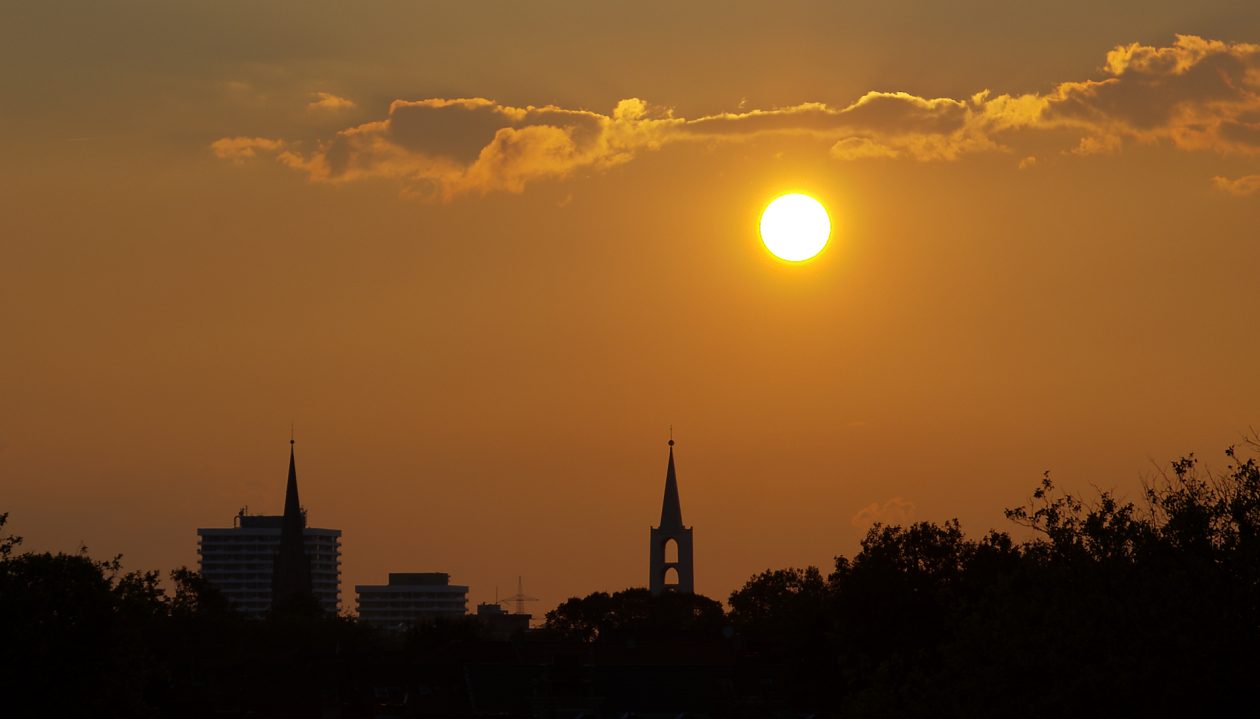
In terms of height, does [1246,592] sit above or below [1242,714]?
above

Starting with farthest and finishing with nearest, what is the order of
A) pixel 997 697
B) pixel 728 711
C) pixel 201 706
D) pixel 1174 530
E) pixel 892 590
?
pixel 728 711 → pixel 201 706 → pixel 892 590 → pixel 997 697 → pixel 1174 530

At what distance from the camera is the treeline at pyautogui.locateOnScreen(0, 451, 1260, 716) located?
144 feet

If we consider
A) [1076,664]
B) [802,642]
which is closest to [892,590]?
[802,642]

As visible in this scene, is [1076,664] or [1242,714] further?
[1076,664]

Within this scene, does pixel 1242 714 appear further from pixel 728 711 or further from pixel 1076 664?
pixel 728 711

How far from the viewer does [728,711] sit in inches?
4567

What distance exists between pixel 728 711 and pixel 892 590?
1485 inches

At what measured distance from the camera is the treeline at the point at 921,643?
43875mm

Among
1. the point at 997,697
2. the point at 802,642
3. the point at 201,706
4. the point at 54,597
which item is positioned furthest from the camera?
the point at 201,706

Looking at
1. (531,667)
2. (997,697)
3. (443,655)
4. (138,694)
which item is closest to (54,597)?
(138,694)

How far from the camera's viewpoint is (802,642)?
91688mm

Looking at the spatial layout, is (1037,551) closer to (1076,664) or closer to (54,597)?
(1076,664)

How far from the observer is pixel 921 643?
79062 mm

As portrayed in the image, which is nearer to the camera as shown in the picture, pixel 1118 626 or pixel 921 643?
pixel 1118 626
